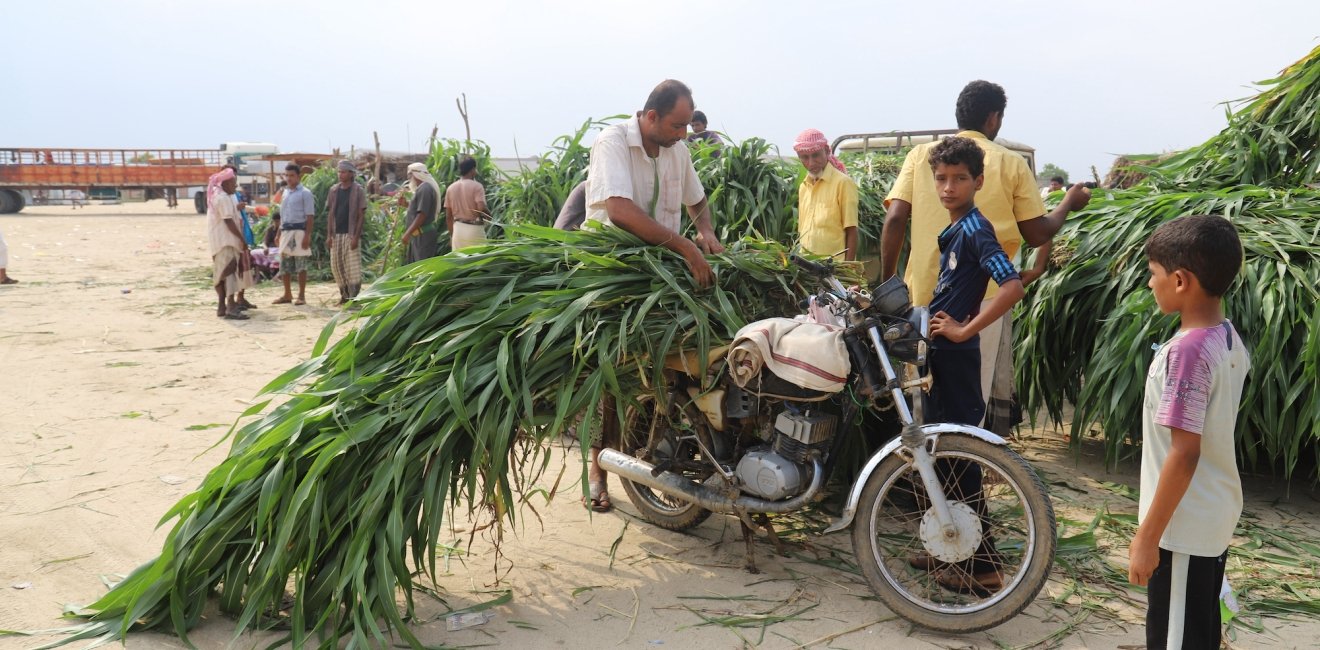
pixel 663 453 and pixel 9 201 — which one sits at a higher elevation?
pixel 9 201

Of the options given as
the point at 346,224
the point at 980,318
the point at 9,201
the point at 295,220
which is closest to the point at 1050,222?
the point at 980,318

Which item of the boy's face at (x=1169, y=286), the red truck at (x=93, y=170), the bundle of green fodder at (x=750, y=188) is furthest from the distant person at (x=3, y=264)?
the red truck at (x=93, y=170)

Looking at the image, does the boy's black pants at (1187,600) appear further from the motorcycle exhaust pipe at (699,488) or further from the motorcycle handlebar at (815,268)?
the motorcycle handlebar at (815,268)

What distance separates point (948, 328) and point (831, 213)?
2.01 m

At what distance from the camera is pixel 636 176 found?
3662 mm

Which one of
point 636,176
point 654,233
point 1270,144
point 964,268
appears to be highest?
point 1270,144

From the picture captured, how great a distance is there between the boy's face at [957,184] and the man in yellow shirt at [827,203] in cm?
175

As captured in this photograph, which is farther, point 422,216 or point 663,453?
point 422,216

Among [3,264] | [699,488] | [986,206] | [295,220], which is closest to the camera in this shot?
[699,488]

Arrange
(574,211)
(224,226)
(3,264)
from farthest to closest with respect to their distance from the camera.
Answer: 1. (3,264)
2. (224,226)
3. (574,211)

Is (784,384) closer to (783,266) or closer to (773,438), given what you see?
(773,438)

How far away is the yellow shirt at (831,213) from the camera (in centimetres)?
485

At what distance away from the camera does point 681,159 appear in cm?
382

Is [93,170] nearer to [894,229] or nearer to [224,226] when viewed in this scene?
[224,226]
